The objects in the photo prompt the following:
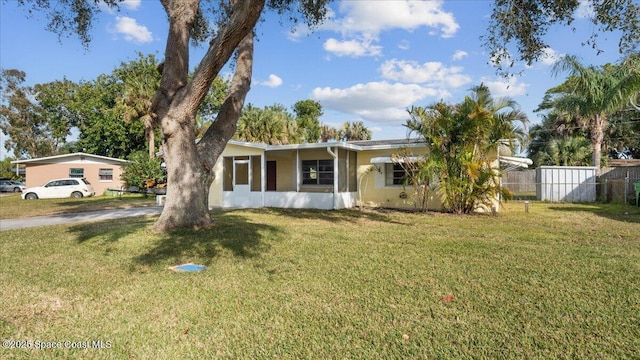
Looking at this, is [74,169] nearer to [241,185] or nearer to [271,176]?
[241,185]

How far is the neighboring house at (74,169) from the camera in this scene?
90.7 feet

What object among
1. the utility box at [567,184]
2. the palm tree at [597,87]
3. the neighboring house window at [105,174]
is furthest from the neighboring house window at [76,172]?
the utility box at [567,184]

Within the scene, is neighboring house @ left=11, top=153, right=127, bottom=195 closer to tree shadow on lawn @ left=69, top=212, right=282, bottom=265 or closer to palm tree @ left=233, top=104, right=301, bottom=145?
palm tree @ left=233, top=104, right=301, bottom=145

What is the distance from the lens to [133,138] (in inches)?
1341

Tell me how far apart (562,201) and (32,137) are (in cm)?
5036

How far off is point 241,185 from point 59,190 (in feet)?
49.1

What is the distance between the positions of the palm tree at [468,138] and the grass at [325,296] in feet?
14.4

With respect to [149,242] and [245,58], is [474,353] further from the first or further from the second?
[245,58]

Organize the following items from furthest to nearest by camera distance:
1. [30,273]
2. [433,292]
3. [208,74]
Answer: [208,74] → [30,273] → [433,292]

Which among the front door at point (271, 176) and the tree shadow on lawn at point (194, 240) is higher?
the front door at point (271, 176)

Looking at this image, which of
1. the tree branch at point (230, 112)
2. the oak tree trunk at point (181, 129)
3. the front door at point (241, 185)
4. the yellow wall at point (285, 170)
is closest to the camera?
the oak tree trunk at point (181, 129)

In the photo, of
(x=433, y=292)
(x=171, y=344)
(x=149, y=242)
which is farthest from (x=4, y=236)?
(x=433, y=292)

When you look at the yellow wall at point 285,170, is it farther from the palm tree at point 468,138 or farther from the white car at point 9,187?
the white car at point 9,187

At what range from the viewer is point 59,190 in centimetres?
2384
